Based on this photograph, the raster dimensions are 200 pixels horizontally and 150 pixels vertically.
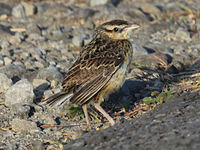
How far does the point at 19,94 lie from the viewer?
248 inches

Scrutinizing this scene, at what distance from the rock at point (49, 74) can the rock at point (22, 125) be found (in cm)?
167

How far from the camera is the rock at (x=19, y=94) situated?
629 centimetres

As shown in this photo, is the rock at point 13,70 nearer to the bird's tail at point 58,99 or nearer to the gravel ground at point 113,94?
the gravel ground at point 113,94

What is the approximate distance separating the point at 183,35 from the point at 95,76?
5.04 metres

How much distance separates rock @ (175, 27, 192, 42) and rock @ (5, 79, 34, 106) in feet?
16.4

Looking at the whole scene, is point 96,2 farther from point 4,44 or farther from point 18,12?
point 4,44

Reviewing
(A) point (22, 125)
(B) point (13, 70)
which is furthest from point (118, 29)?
(B) point (13, 70)

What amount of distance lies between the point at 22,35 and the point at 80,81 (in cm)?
462

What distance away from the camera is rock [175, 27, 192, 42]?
31.9 ft

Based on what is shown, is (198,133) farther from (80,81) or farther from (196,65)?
(196,65)

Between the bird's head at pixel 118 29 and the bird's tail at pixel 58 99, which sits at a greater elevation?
the bird's head at pixel 118 29

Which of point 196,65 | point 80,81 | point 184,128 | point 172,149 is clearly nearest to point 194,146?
point 172,149

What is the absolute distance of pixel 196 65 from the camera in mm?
7820

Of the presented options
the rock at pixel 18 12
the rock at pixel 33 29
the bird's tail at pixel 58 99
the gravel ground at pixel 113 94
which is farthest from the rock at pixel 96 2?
the bird's tail at pixel 58 99
